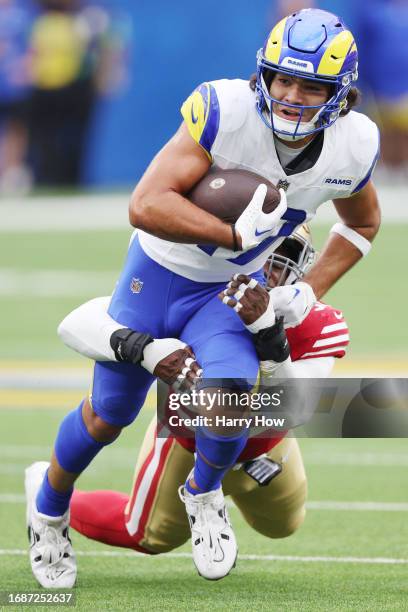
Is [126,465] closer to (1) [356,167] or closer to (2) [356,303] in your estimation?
(1) [356,167]

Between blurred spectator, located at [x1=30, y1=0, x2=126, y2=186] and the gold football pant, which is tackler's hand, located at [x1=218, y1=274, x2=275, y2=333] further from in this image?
blurred spectator, located at [x1=30, y1=0, x2=126, y2=186]

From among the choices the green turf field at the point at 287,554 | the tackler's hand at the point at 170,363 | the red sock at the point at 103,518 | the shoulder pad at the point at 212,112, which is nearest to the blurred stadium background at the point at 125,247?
the green turf field at the point at 287,554

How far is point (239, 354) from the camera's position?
4250mm

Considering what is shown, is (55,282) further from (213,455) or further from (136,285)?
(213,455)

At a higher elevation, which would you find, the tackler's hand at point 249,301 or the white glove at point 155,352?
the tackler's hand at point 249,301

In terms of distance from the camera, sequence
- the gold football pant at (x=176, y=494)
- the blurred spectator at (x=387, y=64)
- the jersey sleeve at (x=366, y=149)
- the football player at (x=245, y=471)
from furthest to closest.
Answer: the blurred spectator at (x=387, y=64) → the gold football pant at (x=176, y=494) → the football player at (x=245, y=471) → the jersey sleeve at (x=366, y=149)

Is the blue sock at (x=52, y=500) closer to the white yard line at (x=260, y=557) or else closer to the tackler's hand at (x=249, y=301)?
the white yard line at (x=260, y=557)

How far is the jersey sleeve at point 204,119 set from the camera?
14.1 feet

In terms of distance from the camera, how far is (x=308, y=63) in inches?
169

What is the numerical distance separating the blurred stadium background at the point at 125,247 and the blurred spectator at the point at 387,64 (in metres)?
0.02

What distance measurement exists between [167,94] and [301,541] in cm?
1452

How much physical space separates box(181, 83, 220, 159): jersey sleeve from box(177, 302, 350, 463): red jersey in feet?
2.39

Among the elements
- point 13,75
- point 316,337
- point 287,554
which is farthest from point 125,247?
point 316,337

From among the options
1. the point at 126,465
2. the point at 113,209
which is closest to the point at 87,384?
the point at 126,465
